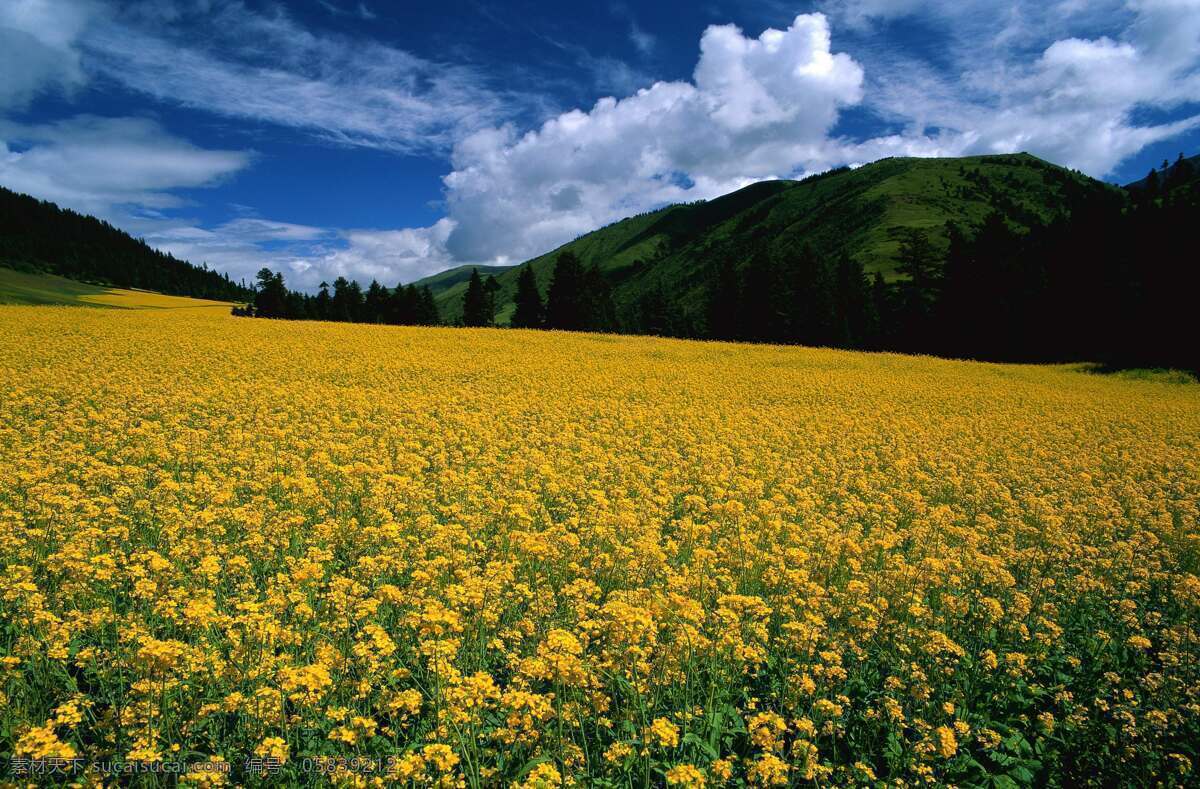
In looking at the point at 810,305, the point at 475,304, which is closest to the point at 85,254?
the point at 475,304

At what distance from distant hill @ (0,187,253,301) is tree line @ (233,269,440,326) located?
90.7m

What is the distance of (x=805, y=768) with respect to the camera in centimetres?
337

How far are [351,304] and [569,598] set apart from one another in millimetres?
88927

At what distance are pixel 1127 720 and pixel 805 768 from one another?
10.1ft

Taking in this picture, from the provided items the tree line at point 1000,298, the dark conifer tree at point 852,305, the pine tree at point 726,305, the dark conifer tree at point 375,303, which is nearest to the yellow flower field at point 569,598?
the tree line at point 1000,298

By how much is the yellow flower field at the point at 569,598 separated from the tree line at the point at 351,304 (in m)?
64.1

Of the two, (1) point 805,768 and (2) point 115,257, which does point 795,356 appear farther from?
(2) point 115,257

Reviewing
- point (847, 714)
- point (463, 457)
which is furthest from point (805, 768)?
point (463, 457)

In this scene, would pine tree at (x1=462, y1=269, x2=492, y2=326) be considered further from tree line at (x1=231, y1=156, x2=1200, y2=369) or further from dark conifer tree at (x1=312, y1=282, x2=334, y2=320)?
dark conifer tree at (x1=312, y1=282, x2=334, y2=320)

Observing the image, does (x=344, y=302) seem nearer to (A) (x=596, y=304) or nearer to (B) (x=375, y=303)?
(B) (x=375, y=303)

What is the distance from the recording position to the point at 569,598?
17.3 feet

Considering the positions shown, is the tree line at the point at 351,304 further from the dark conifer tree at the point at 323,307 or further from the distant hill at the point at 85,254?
the distant hill at the point at 85,254

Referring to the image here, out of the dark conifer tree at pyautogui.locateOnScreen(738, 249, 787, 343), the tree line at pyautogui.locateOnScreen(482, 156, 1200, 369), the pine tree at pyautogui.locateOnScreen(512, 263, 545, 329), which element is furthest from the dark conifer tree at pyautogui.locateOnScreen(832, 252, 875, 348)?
the pine tree at pyautogui.locateOnScreen(512, 263, 545, 329)

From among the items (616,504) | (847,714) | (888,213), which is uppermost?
(888,213)
